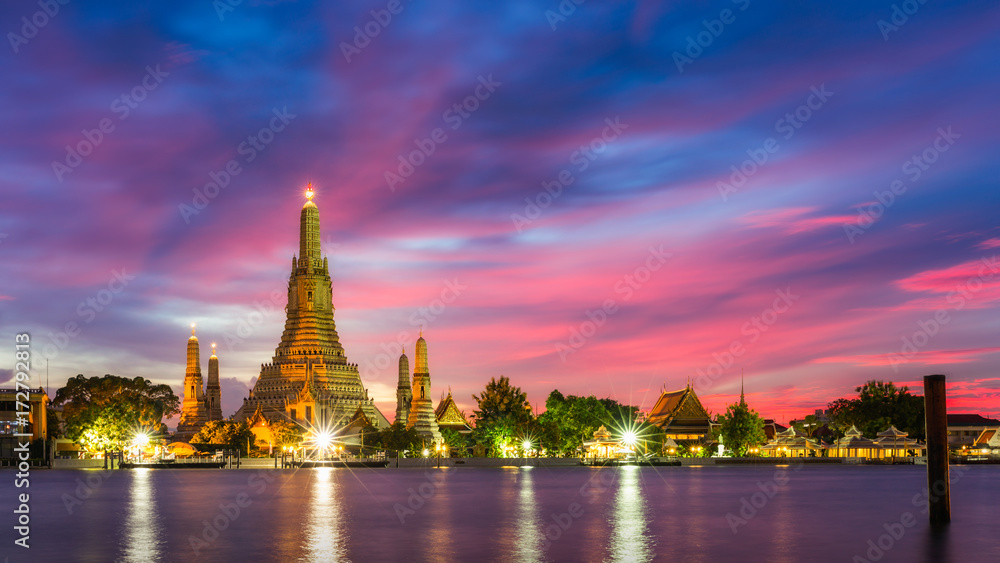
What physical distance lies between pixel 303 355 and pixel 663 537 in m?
107

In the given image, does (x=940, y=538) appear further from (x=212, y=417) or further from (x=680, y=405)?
(x=212, y=417)

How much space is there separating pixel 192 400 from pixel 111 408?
114 feet

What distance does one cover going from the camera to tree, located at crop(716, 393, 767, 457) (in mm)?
123688

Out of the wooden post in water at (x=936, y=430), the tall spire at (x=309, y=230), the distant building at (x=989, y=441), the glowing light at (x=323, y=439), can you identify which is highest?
the tall spire at (x=309, y=230)

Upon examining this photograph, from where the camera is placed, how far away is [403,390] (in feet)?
Answer: 511

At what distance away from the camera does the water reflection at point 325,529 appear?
1484 inches

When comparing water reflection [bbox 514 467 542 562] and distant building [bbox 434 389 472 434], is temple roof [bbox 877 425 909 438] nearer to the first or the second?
distant building [bbox 434 389 472 434]

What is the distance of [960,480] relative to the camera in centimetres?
9506

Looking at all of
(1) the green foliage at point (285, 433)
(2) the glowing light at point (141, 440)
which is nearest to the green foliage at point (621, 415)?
(1) the green foliage at point (285, 433)

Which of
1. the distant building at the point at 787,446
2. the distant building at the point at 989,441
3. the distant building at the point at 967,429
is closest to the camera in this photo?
the distant building at the point at 787,446

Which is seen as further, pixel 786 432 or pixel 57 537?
pixel 786 432

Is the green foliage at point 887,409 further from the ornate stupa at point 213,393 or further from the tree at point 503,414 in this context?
the ornate stupa at point 213,393

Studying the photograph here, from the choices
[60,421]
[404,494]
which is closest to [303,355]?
[60,421]

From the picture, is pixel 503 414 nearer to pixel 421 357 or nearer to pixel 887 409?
pixel 421 357
